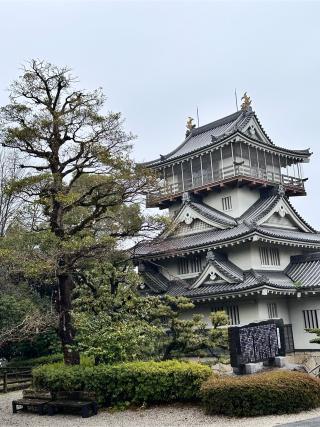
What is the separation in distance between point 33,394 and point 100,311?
4130 millimetres

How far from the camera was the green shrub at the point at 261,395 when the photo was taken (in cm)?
1394

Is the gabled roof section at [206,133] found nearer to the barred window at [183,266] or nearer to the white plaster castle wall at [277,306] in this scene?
the barred window at [183,266]

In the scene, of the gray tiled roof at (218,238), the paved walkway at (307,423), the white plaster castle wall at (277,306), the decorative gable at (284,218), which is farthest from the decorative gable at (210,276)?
the paved walkway at (307,423)

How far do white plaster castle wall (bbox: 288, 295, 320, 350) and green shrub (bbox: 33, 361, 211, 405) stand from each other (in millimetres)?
15608

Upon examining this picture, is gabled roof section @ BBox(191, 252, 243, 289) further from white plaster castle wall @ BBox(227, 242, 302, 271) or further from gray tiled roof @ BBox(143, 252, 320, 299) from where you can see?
white plaster castle wall @ BBox(227, 242, 302, 271)

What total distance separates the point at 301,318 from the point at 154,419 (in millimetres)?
Answer: 17959

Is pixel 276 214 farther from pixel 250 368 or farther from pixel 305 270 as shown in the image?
pixel 250 368

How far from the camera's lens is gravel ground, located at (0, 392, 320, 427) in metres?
13.4

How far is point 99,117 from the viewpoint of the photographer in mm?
20141

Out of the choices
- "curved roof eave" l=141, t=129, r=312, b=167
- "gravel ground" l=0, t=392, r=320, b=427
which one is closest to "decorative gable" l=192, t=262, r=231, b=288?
"curved roof eave" l=141, t=129, r=312, b=167

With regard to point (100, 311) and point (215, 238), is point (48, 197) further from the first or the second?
point (215, 238)

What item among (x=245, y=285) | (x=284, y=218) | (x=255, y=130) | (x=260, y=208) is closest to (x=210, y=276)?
(x=245, y=285)

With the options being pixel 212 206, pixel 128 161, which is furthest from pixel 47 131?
pixel 212 206

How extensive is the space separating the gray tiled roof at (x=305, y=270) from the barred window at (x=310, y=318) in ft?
6.46
